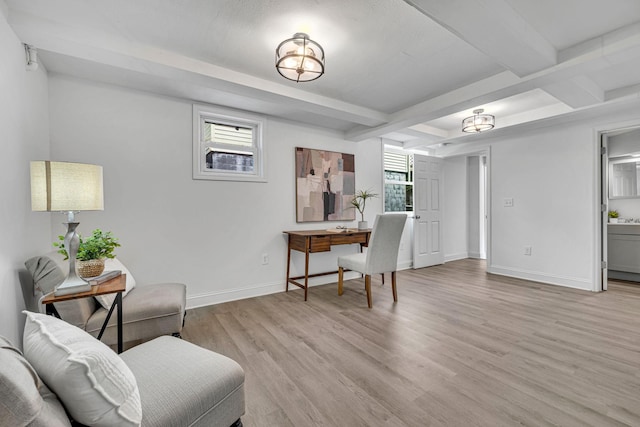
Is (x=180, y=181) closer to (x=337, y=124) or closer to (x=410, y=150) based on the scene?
(x=337, y=124)

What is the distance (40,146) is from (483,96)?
3814mm

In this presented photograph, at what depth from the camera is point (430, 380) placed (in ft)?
5.82

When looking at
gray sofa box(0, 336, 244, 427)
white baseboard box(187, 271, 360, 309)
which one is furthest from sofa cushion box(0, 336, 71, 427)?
white baseboard box(187, 271, 360, 309)

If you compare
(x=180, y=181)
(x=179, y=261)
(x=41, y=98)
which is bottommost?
(x=179, y=261)

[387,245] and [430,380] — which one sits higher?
[387,245]

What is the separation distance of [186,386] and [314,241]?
238 cm

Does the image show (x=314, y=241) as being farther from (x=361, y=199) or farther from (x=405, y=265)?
(x=405, y=265)

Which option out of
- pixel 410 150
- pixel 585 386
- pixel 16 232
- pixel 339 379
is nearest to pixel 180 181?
pixel 16 232

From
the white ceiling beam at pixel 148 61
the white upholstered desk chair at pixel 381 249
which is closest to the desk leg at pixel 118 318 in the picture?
the white ceiling beam at pixel 148 61

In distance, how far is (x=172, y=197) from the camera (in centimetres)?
300

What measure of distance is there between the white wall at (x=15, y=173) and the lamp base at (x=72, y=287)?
1.08 ft

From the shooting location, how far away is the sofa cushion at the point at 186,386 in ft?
3.20

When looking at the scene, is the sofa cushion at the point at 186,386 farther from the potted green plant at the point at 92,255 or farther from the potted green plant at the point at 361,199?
the potted green plant at the point at 361,199

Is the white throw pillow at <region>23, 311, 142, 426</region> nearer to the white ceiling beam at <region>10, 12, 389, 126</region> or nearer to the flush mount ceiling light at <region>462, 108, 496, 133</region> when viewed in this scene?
the white ceiling beam at <region>10, 12, 389, 126</region>
